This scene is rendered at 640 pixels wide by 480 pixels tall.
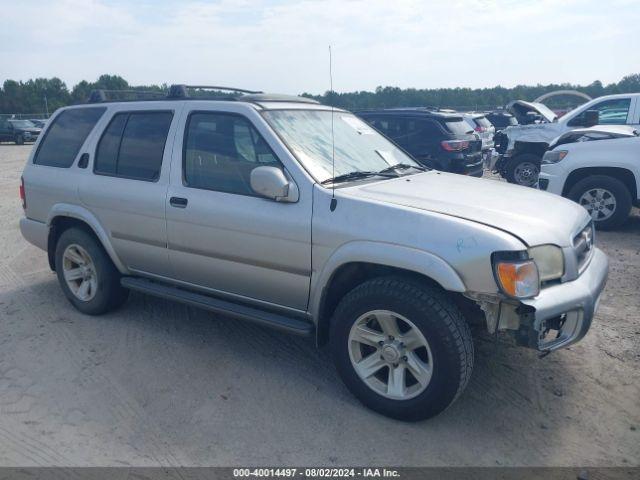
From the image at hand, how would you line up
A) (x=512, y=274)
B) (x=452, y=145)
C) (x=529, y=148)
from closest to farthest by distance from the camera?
(x=512, y=274) → (x=452, y=145) → (x=529, y=148)

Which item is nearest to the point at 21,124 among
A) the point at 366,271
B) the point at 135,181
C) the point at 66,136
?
the point at 66,136

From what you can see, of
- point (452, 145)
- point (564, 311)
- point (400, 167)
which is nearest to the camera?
point (564, 311)

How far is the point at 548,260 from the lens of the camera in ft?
Answer: 9.55

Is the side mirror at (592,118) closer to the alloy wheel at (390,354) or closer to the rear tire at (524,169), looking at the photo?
the rear tire at (524,169)

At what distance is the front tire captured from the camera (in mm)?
2887

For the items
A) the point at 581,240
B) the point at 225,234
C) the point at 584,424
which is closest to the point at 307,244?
the point at 225,234

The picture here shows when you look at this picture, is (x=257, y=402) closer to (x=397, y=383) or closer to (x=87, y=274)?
(x=397, y=383)

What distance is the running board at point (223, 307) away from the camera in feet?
11.2

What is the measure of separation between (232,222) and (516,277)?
72.9 inches

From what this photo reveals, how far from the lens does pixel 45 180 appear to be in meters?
4.76

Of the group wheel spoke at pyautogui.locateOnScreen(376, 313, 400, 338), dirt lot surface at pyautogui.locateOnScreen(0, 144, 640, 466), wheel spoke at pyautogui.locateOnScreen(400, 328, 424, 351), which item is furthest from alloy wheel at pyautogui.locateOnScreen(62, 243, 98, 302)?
wheel spoke at pyautogui.locateOnScreen(400, 328, 424, 351)

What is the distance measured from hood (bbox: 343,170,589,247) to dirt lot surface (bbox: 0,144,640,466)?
1.09m

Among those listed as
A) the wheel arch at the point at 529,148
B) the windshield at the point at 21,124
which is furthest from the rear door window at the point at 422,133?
the windshield at the point at 21,124

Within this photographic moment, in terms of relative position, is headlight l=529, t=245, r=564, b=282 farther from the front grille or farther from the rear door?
the rear door
